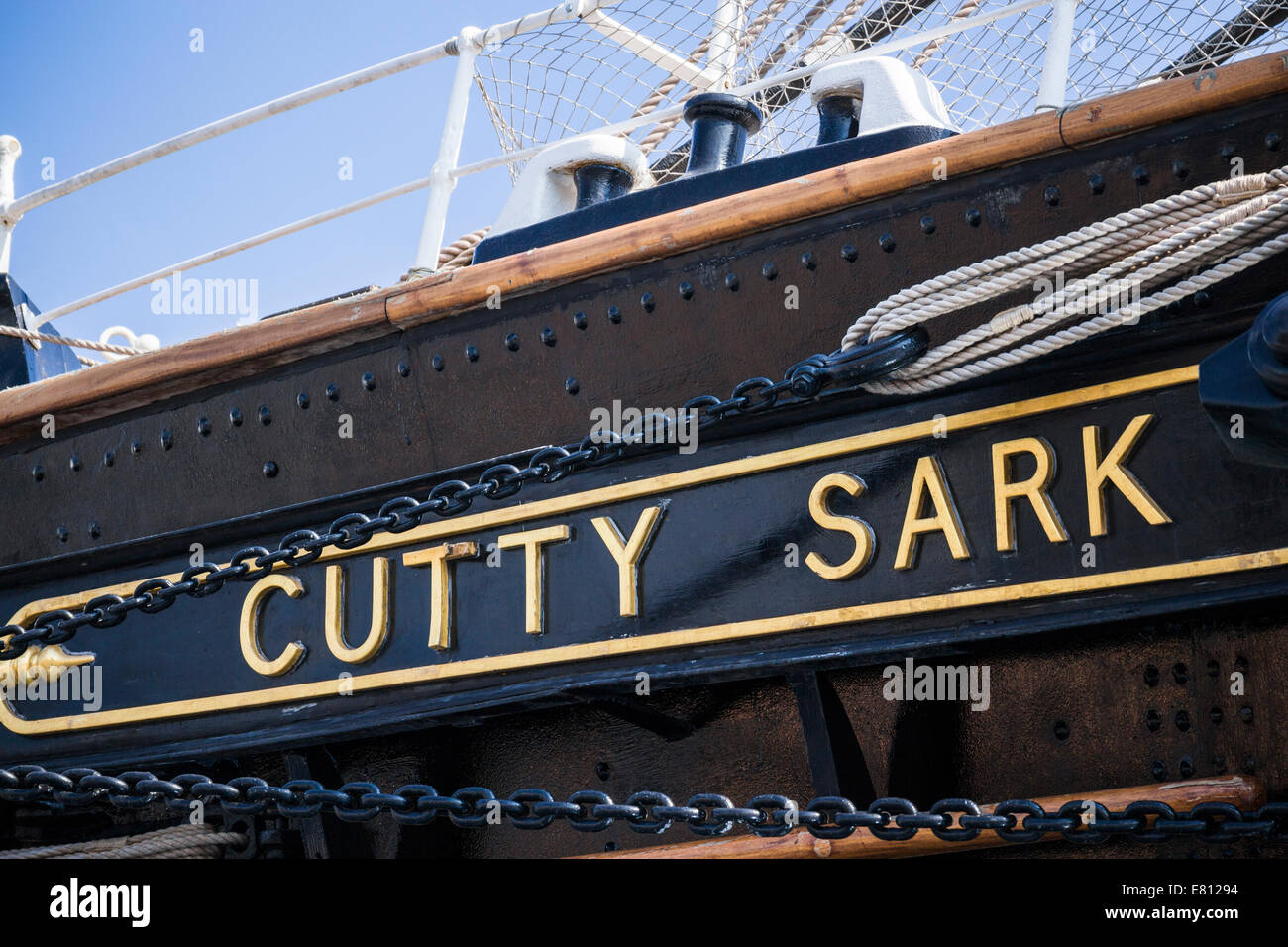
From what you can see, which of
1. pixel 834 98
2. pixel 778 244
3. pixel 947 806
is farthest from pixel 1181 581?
pixel 834 98

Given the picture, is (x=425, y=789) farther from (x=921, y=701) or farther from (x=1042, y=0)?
(x=1042, y=0)

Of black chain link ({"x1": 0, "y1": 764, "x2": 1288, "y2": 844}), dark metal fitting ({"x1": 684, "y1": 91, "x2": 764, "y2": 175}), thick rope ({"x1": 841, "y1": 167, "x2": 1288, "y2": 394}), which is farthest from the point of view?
dark metal fitting ({"x1": 684, "y1": 91, "x2": 764, "y2": 175})

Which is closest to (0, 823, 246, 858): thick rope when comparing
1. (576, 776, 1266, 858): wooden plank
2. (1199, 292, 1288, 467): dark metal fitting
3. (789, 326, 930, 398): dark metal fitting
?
(576, 776, 1266, 858): wooden plank

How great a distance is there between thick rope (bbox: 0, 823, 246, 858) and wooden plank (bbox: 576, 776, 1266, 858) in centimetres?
103

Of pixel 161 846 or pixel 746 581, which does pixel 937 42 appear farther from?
pixel 161 846

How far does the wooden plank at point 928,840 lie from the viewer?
2.46 metres

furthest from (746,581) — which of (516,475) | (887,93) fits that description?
(887,93)

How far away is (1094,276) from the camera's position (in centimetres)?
251

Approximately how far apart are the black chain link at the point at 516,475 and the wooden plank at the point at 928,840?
828mm

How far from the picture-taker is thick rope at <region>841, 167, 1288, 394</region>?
7.95ft

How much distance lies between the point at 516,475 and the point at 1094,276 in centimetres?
114

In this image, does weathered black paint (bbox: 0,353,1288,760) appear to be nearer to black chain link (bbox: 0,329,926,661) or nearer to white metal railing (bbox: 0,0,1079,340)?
black chain link (bbox: 0,329,926,661)

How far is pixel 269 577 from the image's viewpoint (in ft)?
11.4

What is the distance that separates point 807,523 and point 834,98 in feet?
3.97
